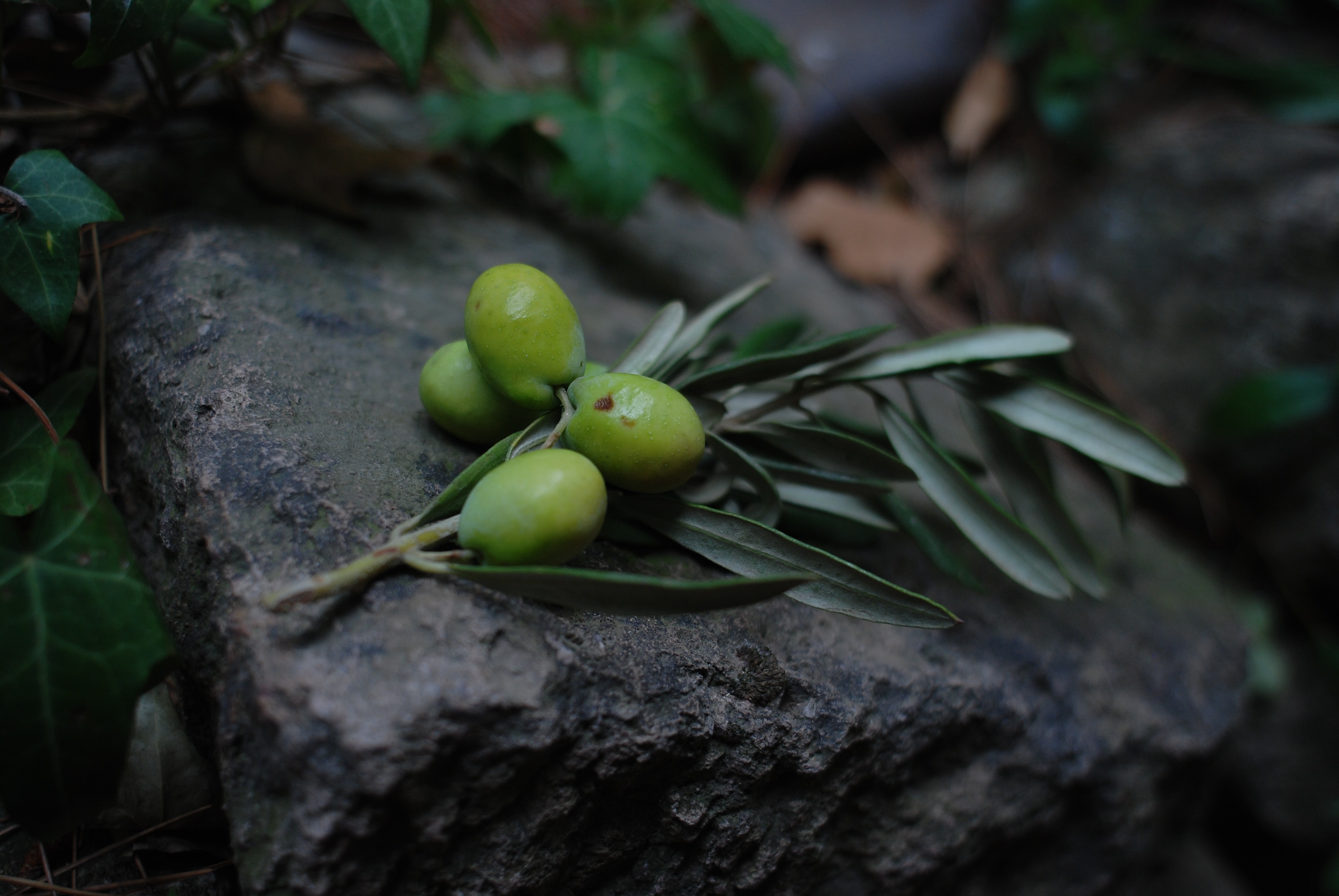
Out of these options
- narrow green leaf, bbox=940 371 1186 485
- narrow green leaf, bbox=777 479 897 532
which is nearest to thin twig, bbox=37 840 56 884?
narrow green leaf, bbox=777 479 897 532

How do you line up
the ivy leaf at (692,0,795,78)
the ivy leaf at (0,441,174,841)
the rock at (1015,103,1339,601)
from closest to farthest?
the ivy leaf at (0,441,174,841) → the ivy leaf at (692,0,795,78) → the rock at (1015,103,1339,601)

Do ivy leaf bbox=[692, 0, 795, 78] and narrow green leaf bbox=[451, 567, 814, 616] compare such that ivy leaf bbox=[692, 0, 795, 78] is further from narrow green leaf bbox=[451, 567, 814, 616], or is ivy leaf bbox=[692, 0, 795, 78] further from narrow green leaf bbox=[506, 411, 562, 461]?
narrow green leaf bbox=[451, 567, 814, 616]

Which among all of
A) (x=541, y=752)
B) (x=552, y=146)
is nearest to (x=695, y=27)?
(x=552, y=146)

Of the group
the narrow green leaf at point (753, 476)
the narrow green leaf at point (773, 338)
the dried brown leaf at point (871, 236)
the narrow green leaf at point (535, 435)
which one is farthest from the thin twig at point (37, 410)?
the dried brown leaf at point (871, 236)

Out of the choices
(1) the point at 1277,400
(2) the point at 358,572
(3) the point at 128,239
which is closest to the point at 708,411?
(2) the point at 358,572

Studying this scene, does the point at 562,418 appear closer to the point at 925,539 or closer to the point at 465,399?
the point at 465,399
